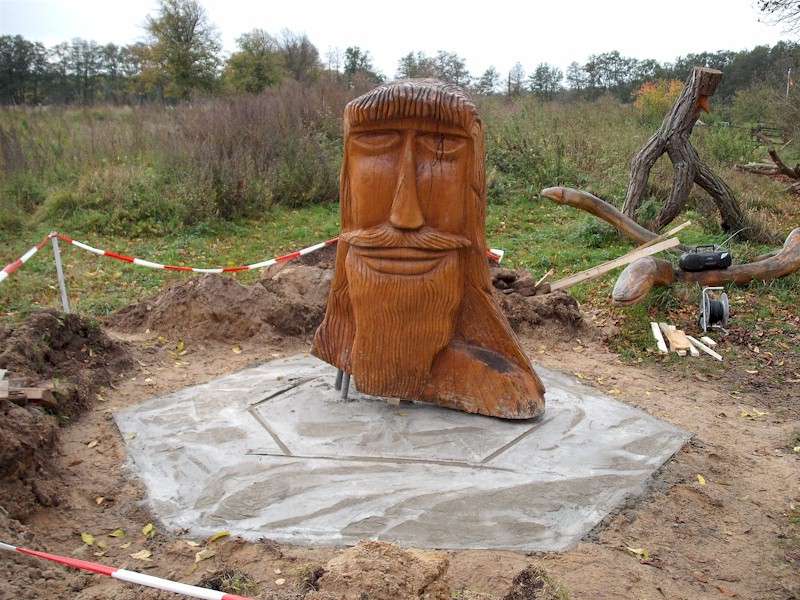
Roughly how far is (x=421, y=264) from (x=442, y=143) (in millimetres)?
719

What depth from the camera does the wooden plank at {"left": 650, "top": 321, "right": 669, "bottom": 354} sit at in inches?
235

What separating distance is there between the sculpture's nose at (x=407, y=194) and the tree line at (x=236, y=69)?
512 inches

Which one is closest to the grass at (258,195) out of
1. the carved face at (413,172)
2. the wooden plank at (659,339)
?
the wooden plank at (659,339)

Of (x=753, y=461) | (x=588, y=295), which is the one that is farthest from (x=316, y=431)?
(x=588, y=295)

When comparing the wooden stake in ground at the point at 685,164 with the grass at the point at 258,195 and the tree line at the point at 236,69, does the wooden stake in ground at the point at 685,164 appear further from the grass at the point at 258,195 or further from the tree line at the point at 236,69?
the tree line at the point at 236,69

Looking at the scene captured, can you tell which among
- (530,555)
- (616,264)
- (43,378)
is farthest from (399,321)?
(616,264)

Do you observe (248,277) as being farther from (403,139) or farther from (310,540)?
(310,540)

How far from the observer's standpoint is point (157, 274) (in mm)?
8219

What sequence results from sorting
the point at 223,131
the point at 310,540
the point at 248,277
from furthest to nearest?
1. the point at 223,131
2. the point at 248,277
3. the point at 310,540

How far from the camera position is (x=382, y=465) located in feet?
11.9

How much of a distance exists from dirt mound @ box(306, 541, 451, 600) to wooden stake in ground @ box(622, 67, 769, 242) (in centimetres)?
712

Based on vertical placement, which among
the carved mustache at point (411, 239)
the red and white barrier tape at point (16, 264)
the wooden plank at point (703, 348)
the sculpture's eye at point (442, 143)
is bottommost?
the wooden plank at point (703, 348)

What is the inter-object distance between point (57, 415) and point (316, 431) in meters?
1.76

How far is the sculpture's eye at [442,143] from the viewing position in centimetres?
375
